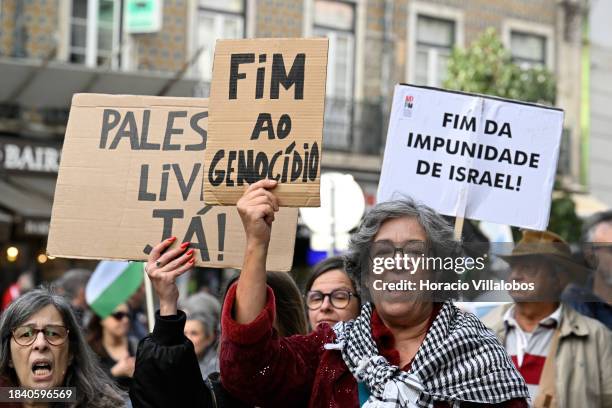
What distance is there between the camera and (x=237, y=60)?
3502 mm

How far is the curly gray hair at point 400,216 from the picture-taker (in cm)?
329

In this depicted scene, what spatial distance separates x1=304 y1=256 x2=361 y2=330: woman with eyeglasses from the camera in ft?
15.2

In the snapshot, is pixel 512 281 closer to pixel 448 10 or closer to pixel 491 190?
pixel 491 190

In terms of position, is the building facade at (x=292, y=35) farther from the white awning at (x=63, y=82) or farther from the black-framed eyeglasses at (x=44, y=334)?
the black-framed eyeglasses at (x=44, y=334)

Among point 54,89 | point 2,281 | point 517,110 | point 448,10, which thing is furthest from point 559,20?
point 517,110

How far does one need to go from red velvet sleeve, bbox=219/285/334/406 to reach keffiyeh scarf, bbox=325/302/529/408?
0.16 m

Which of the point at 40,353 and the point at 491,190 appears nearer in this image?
the point at 40,353

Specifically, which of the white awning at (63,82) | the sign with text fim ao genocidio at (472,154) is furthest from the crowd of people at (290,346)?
the white awning at (63,82)

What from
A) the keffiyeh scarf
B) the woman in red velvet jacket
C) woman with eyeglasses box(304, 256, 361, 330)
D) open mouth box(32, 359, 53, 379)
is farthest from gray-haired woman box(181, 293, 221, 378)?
the keffiyeh scarf

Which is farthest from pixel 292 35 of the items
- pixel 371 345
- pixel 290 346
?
pixel 371 345

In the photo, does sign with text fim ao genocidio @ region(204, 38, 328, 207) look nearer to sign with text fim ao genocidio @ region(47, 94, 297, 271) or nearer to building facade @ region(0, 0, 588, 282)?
sign with text fim ao genocidio @ region(47, 94, 297, 271)

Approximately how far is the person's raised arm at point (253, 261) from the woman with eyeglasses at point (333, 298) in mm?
1509

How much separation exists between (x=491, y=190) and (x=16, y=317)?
2158 millimetres

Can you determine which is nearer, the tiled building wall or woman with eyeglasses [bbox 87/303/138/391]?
woman with eyeglasses [bbox 87/303/138/391]
